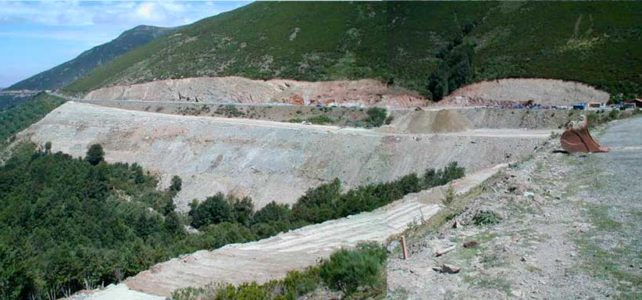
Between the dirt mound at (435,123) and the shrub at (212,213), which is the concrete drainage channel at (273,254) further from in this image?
the dirt mound at (435,123)

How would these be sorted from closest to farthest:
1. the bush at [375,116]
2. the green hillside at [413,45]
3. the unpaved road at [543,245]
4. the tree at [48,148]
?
the unpaved road at [543,245]
the bush at [375,116]
the green hillside at [413,45]
the tree at [48,148]

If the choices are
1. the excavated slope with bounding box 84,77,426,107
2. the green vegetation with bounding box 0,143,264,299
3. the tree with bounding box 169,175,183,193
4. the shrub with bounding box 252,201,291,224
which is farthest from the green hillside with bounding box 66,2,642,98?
the shrub with bounding box 252,201,291,224

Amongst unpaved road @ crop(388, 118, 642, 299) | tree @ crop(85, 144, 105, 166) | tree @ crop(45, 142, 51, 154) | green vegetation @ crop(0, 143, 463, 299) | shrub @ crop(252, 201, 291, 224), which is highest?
unpaved road @ crop(388, 118, 642, 299)

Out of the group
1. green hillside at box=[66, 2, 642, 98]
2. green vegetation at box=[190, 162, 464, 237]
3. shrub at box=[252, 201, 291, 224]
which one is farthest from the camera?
green hillside at box=[66, 2, 642, 98]

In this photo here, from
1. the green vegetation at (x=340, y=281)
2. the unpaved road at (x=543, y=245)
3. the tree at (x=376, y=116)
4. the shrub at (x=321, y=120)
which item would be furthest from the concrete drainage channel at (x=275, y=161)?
the shrub at (x=321, y=120)

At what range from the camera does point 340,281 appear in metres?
10.8

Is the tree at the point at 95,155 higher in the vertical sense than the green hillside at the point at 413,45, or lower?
lower

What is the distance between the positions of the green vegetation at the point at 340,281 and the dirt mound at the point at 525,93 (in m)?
43.6

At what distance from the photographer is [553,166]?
1916 centimetres

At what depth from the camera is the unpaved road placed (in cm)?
936

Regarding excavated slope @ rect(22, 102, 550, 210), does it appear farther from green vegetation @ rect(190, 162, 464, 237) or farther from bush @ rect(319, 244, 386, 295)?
bush @ rect(319, 244, 386, 295)

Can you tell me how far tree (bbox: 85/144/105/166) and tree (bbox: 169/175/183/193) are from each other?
1194 centimetres

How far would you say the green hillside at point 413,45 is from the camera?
184ft

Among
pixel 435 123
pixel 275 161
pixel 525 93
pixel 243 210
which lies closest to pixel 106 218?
pixel 243 210
